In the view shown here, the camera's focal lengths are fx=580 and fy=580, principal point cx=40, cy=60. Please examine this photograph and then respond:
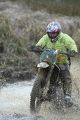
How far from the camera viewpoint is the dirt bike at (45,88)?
12.6 metres

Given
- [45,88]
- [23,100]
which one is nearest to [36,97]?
[45,88]

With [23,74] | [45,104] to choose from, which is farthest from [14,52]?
[45,104]

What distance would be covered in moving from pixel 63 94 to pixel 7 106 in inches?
72.1

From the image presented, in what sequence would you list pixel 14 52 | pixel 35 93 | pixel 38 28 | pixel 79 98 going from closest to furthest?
pixel 35 93 → pixel 79 98 → pixel 14 52 → pixel 38 28

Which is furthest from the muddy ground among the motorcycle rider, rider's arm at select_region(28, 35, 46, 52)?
rider's arm at select_region(28, 35, 46, 52)

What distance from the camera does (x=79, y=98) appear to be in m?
14.0

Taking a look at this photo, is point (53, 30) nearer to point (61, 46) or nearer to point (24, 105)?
point (61, 46)

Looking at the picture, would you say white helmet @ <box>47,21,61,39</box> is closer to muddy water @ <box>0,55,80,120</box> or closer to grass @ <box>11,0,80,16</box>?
muddy water @ <box>0,55,80,120</box>

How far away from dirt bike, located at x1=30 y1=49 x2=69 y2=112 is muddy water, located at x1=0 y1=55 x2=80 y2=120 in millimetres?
219

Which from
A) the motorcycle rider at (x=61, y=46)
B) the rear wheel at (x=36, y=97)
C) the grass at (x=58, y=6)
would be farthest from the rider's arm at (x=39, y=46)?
the grass at (x=58, y=6)

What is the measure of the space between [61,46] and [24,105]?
2.19 meters

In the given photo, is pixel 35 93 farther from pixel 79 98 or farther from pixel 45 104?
pixel 79 98

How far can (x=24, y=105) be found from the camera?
1438 cm

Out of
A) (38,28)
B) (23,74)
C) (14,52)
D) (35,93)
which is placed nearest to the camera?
(35,93)
